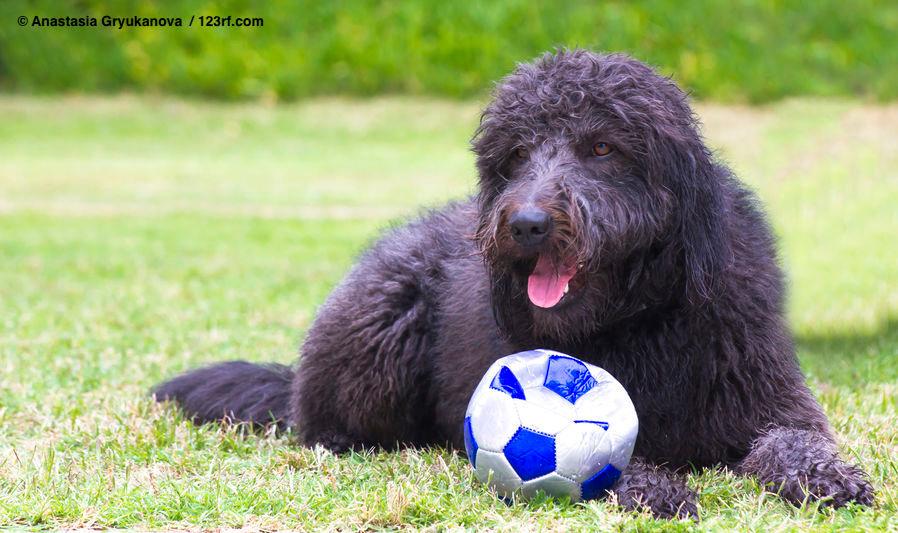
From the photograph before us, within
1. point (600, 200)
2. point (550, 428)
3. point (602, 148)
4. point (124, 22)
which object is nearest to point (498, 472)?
point (550, 428)

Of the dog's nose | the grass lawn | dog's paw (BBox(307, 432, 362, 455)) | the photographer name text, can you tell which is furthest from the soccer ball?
the photographer name text

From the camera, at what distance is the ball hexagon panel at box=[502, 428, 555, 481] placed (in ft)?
13.4

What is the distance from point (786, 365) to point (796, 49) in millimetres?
19683

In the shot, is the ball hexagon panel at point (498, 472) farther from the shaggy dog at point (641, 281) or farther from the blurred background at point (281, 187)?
the shaggy dog at point (641, 281)

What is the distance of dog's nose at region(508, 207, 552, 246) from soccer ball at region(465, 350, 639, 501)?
44cm

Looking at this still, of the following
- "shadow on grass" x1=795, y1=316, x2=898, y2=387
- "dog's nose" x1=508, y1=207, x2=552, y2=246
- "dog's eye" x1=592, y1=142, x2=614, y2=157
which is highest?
"dog's eye" x1=592, y1=142, x2=614, y2=157

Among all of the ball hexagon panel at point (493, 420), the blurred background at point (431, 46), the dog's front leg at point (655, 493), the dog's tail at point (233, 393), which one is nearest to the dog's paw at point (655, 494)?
the dog's front leg at point (655, 493)

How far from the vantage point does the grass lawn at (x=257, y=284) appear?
4168mm

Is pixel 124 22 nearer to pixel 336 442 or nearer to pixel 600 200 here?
pixel 336 442

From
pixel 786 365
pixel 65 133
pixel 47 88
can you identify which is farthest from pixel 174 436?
pixel 47 88

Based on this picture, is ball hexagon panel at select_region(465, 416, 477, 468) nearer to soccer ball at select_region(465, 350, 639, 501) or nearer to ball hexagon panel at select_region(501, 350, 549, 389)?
soccer ball at select_region(465, 350, 639, 501)

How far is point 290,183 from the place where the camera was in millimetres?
18938

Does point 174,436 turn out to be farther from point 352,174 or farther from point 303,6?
point 303,6

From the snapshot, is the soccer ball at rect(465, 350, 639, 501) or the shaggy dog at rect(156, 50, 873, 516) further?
the shaggy dog at rect(156, 50, 873, 516)
